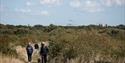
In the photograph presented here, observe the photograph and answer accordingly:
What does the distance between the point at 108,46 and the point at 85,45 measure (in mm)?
3845

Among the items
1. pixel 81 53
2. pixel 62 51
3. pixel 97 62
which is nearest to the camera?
pixel 97 62

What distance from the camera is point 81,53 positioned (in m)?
28.9

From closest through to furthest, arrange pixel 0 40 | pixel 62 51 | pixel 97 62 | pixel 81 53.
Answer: pixel 97 62 → pixel 81 53 → pixel 62 51 → pixel 0 40

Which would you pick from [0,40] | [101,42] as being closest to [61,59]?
[101,42]

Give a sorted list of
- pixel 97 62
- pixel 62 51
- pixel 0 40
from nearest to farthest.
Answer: pixel 97 62
pixel 62 51
pixel 0 40

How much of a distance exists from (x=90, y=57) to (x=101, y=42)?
17.3 feet

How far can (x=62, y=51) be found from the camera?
31.1 meters

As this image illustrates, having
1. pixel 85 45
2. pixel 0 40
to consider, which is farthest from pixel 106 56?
pixel 0 40

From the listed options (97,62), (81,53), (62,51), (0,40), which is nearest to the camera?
(97,62)

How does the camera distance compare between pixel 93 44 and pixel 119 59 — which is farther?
pixel 93 44

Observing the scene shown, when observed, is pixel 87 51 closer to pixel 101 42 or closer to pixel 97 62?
pixel 97 62

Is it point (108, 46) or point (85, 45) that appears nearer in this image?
point (85, 45)

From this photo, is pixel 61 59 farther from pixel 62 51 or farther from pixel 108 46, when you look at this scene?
pixel 108 46

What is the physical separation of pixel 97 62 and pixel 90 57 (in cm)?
89
